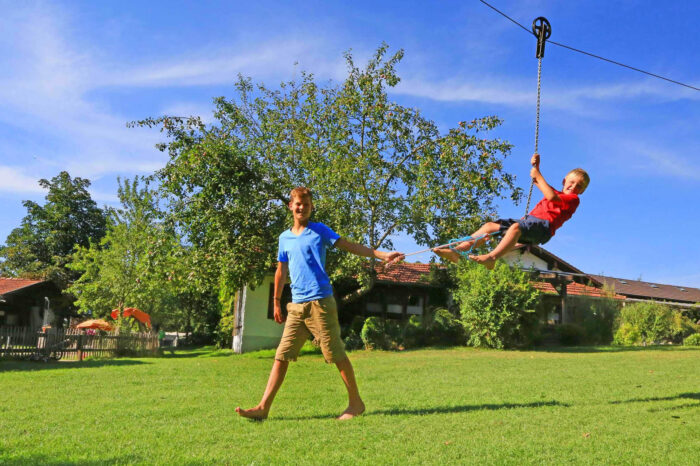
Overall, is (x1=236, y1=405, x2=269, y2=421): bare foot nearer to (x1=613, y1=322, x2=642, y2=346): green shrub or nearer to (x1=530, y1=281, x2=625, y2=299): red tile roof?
(x1=613, y1=322, x2=642, y2=346): green shrub

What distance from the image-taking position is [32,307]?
104 ft

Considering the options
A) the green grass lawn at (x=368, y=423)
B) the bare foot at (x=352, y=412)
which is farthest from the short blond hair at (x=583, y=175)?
the bare foot at (x=352, y=412)

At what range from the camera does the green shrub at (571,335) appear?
23.0 metres

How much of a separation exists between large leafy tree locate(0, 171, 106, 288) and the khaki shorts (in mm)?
43469

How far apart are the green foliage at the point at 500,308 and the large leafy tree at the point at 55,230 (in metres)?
35.2

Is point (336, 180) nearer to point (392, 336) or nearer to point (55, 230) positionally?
point (392, 336)

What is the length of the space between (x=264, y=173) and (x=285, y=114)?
309 cm

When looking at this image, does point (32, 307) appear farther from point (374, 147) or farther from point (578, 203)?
point (578, 203)

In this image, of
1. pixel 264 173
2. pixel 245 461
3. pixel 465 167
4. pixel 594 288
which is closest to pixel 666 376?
pixel 245 461

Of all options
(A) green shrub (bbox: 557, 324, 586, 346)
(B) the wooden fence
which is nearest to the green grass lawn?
(B) the wooden fence

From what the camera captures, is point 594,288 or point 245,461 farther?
point 594,288

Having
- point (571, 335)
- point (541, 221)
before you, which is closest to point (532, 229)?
point (541, 221)

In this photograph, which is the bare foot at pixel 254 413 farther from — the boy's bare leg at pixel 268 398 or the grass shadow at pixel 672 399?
the grass shadow at pixel 672 399

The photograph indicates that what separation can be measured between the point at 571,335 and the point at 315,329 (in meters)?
20.0
